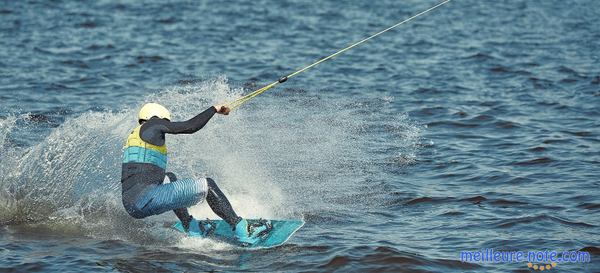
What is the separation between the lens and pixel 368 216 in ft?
42.0

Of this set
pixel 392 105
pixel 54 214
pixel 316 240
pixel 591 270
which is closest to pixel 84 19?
pixel 392 105

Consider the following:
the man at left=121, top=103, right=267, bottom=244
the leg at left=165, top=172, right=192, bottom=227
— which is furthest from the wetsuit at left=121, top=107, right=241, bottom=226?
the leg at left=165, top=172, right=192, bottom=227

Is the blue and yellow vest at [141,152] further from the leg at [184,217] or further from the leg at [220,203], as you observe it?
the leg at [220,203]

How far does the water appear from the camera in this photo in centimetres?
1156

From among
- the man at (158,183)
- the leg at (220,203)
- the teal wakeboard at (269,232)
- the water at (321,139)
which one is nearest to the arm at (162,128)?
the man at (158,183)

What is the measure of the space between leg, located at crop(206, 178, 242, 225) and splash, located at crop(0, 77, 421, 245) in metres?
0.74

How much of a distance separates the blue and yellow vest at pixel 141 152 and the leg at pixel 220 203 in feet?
2.26

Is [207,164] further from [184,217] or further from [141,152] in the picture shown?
[141,152]

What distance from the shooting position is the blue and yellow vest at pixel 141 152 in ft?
37.0

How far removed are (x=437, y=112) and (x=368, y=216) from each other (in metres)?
7.41

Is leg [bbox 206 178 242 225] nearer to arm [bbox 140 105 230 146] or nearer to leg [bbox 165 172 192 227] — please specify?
leg [bbox 165 172 192 227]

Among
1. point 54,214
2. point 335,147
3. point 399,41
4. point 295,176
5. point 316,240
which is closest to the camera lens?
point 316,240

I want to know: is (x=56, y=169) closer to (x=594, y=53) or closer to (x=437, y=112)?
(x=437, y=112)

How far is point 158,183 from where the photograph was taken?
1134 cm
